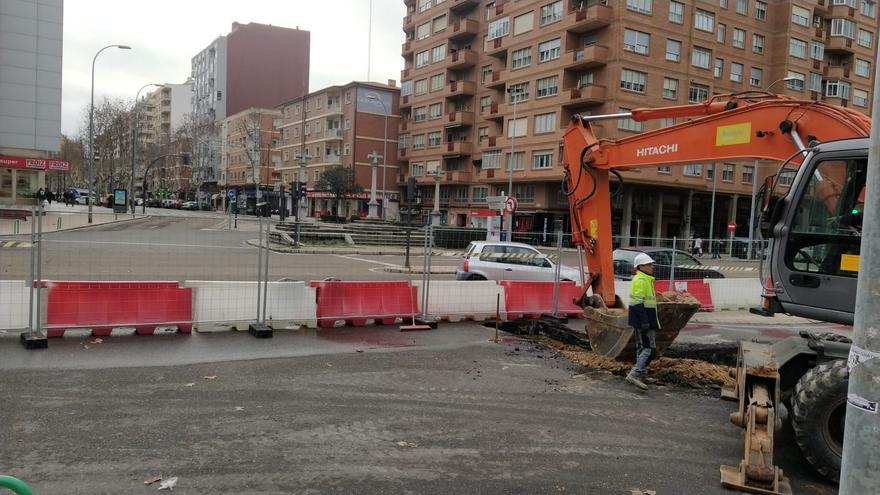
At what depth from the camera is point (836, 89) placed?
56938mm

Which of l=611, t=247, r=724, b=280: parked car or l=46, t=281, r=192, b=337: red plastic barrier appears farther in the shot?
l=611, t=247, r=724, b=280: parked car

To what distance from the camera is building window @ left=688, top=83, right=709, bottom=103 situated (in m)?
47.9

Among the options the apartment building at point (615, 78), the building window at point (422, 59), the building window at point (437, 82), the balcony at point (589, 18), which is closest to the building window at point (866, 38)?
the apartment building at point (615, 78)

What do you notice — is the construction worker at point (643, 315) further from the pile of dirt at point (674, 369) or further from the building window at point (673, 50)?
the building window at point (673, 50)

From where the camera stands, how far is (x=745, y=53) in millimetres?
51406

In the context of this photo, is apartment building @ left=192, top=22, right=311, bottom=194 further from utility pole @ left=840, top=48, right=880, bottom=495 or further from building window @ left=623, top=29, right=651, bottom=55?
utility pole @ left=840, top=48, right=880, bottom=495

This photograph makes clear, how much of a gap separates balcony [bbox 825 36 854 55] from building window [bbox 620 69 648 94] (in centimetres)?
2568

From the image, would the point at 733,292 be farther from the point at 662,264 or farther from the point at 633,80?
the point at 633,80

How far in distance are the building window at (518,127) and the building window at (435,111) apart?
15116mm

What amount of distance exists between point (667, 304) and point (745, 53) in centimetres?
5271

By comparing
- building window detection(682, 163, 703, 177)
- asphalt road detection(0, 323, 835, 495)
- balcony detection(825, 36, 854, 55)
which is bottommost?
asphalt road detection(0, 323, 835, 495)

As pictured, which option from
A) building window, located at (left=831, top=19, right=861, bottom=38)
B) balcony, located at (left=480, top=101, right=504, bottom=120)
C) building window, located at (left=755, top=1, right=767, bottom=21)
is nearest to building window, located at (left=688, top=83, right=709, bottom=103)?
building window, located at (left=755, top=1, right=767, bottom=21)

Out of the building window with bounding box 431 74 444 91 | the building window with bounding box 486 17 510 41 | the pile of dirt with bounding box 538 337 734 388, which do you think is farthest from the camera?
the building window with bounding box 431 74 444 91

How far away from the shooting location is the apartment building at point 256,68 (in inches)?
4026
